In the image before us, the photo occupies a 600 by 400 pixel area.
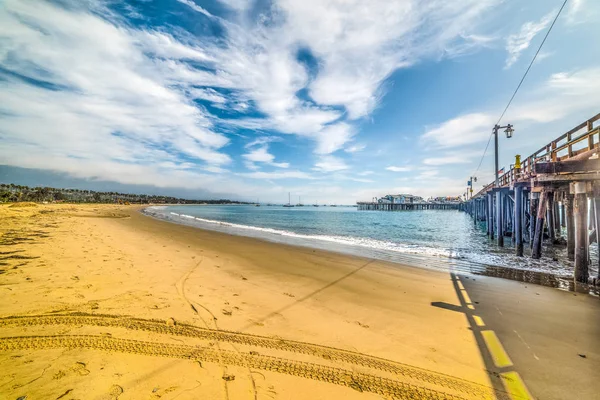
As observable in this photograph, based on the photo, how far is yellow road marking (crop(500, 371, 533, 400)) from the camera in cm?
299

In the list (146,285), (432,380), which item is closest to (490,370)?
(432,380)

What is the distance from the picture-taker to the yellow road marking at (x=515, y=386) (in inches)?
118

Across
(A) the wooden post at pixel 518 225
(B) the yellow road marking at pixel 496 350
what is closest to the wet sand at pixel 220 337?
(B) the yellow road marking at pixel 496 350

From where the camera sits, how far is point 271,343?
12.4ft

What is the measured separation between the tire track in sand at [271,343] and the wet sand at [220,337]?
0.7 inches

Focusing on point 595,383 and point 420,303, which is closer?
point 595,383

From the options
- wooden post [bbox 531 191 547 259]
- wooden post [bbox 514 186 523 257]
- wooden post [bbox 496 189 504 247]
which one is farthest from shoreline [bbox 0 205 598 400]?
wooden post [bbox 496 189 504 247]

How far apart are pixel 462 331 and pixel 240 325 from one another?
13.8ft

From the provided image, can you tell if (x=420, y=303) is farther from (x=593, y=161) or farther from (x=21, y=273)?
(x=21, y=273)

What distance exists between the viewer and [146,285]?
20.1 feet

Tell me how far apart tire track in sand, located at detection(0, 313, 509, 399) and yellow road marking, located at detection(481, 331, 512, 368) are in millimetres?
849

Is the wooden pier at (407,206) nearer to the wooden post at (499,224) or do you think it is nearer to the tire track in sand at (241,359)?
the wooden post at (499,224)

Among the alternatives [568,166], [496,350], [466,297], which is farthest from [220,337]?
[568,166]

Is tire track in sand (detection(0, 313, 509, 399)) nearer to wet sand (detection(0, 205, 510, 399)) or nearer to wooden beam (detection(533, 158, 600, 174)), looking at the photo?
wet sand (detection(0, 205, 510, 399))
